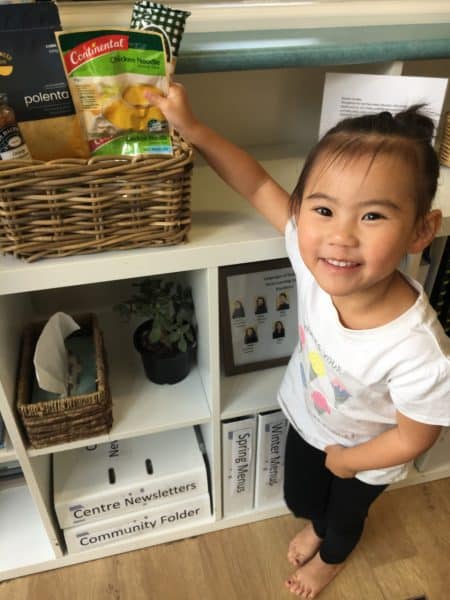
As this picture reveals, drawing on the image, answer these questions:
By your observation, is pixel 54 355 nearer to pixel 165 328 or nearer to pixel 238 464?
pixel 165 328

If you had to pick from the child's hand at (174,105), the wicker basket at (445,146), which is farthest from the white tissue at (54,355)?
the wicker basket at (445,146)

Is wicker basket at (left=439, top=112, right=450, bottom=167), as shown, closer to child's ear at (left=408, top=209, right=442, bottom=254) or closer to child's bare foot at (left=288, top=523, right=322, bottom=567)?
child's ear at (left=408, top=209, right=442, bottom=254)

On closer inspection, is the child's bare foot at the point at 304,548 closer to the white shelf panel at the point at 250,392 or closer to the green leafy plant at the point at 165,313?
the white shelf panel at the point at 250,392

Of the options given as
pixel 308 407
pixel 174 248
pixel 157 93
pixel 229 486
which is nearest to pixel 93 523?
pixel 229 486

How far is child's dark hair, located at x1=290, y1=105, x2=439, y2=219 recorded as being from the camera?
67 cm

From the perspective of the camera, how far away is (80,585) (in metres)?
1.20

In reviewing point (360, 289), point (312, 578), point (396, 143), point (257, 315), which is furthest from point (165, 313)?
point (312, 578)

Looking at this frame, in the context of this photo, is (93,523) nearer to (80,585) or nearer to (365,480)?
(80,585)

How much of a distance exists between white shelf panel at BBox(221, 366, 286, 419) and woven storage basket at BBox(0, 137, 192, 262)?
17.1 inches

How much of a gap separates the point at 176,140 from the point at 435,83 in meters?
0.44

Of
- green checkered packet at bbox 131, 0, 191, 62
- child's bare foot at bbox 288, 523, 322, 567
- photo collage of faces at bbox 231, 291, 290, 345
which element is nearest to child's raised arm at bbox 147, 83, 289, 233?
green checkered packet at bbox 131, 0, 191, 62

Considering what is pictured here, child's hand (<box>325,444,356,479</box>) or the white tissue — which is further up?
the white tissue

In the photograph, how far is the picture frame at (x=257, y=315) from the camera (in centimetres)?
105

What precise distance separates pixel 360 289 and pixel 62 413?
1.94 ft
